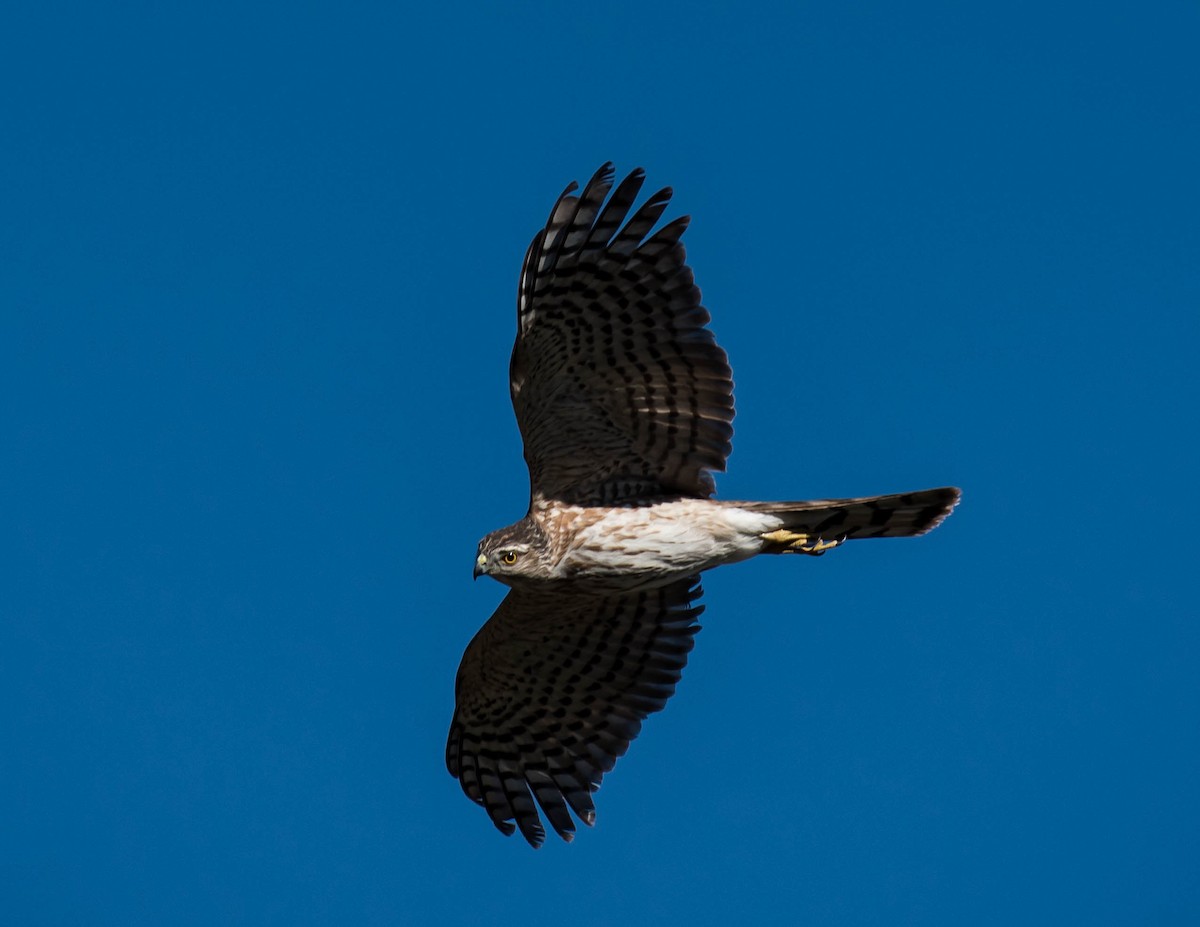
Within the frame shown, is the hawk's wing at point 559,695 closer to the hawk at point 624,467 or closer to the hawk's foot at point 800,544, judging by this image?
the hawk at point 624,467

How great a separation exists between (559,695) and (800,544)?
7.51ft

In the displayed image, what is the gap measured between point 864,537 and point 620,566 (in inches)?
59.2

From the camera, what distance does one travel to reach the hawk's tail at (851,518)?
33.2 ft

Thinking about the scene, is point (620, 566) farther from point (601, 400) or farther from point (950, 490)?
point (950, 490)

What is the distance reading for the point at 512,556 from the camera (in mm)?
10047

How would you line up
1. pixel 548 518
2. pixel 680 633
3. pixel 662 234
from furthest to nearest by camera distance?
pixel 680 633
pixel 548 518
pixel 662 234

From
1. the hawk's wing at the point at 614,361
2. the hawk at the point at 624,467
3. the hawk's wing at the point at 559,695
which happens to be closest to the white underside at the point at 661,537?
the hawk at the point at 624,467

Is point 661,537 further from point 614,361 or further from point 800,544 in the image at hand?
point 614,361

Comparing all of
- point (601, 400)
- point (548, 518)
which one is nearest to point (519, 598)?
point (548, 518)

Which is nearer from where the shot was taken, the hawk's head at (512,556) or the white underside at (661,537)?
the hawk's head at (512,556)

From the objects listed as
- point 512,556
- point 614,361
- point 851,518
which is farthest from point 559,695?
point 614,361

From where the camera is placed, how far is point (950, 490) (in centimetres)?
1011

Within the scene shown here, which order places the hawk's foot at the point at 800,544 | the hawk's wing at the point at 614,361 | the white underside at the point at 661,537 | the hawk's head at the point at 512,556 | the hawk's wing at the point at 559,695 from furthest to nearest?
the hawk's wing at the point at 559,695 < the hawk's foot at the point at 800,544 < the white underside at the point at 661,537 < the hawk's head at the point at 512,556 < the hawk's wing at the point at 614,361

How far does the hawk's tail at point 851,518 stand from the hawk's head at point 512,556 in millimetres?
1236
